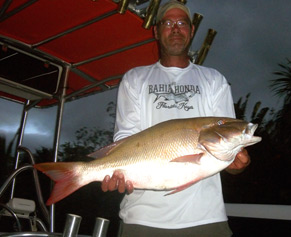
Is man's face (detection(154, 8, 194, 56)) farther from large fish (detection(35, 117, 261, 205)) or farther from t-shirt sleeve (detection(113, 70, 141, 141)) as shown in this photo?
large fish (detection(35, 117, 261, 205))

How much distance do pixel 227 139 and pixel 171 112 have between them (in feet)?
1.74

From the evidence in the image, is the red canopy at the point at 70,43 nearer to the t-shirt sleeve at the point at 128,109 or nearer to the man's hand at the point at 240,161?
the t-shirt sleeve at the point at 128,109

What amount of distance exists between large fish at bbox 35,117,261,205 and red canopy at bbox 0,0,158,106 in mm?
1744

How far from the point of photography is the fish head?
2076 mm

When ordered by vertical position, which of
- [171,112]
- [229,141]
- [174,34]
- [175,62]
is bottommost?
[229,141]

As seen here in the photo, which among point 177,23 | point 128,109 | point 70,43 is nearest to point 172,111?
point 128,109

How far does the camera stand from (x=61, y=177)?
2.16 metres

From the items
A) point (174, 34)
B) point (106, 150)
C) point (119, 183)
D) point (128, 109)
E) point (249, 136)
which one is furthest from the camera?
point (174, 34)

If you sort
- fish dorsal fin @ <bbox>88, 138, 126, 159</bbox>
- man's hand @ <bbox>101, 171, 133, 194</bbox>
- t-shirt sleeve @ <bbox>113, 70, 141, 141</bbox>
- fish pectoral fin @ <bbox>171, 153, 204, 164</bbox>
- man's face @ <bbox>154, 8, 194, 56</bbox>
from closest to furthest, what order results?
fish pectoral fin @ <bbox>171, 153, 204, 164</bbox>, man's hand @ <bbox>101, 171, 133, 194</bbox>, fish dorsal fin @ <bbox>88, 138, 126, 159</bbox>, t-shirt sleeve @ <bbox>113, 70, 141, 141</bbox>, man's face @ <bbox>154, 8, 194, 56</bbox>

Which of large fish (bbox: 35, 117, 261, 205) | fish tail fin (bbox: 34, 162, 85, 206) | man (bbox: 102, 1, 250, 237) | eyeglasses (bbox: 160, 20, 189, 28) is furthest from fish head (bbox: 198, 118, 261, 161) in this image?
eyeglasses (bbox: 160, 20, 189, 28)

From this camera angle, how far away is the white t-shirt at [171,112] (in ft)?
7.45

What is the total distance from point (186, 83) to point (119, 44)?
1.75 meters

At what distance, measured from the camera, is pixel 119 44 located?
4.15m

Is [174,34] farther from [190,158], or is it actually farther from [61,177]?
[61,177]
